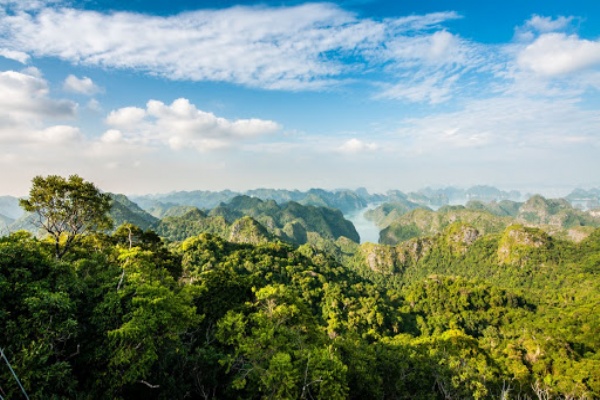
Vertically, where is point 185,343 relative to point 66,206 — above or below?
below

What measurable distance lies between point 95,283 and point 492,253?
574ft

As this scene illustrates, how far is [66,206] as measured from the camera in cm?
2155

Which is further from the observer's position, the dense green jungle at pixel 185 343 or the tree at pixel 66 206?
the tree at pixel 66 206

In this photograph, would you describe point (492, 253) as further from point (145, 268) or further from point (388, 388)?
point (145, 268)

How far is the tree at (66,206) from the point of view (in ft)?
66.9

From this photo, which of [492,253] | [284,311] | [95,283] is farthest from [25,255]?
[492,253]

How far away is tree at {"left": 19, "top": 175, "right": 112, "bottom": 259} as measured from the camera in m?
20.4

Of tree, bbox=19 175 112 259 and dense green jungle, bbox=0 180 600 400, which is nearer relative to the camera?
dense green jungle, bbox=0 180 600 400

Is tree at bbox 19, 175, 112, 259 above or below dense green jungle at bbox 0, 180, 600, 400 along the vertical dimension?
above

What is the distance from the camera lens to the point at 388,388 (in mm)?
22344

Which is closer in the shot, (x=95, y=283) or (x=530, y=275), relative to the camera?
(x=95, y=283)

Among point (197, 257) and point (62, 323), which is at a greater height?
point (62, 323)

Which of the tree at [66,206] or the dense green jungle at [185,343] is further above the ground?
the tree at [66,206]

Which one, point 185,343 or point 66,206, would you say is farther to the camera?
point 66,206
